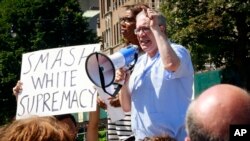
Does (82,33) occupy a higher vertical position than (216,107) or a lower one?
higher

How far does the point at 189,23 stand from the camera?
25.8 m

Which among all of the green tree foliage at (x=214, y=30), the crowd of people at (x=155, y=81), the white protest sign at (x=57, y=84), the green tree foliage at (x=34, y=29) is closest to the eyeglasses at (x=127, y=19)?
the crowd of people at (x=155, y=81)

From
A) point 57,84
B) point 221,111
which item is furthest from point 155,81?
point 221,111

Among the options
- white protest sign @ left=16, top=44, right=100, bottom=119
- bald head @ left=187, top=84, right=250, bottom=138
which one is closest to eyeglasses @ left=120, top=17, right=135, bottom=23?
white protest sign @ left=16, top=44, right=100, bottom=119

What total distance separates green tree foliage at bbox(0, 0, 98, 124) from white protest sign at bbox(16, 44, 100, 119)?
39.9 m

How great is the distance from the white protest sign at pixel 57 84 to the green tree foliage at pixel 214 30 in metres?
19.5

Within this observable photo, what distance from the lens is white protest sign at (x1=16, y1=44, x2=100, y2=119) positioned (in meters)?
5.55

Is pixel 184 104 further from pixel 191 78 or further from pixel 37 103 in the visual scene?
pixel 37 103

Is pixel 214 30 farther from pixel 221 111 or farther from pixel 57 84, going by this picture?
pixel 221 111

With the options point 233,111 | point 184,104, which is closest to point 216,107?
point 233,111

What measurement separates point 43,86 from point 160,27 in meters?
1.85

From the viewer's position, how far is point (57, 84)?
227 inches

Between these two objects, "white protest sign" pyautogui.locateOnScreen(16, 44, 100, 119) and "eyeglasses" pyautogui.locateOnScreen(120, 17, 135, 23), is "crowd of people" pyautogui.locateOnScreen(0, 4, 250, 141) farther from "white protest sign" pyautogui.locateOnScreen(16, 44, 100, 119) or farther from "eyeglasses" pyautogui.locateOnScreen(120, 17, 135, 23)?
"white protest sign" pyautogui.locateOnScreen(16, 44, 100, 119)

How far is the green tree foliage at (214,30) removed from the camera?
83.4ft
